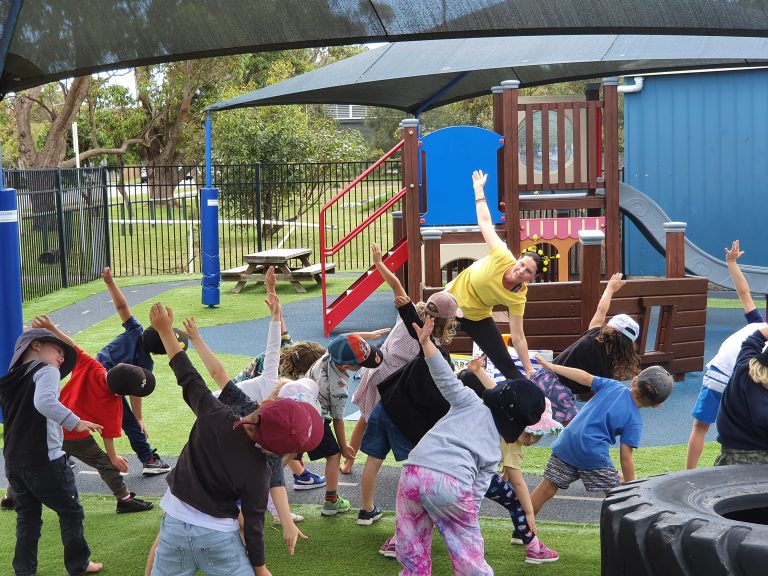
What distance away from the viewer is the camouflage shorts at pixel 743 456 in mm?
4465

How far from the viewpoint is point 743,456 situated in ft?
14.8

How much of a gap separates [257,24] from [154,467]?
333 centimetres

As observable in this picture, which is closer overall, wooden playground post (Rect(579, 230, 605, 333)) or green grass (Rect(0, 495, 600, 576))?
green grass (Rect(0, 495, 600, 576))

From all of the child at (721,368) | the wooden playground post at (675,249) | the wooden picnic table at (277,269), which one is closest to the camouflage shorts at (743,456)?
the child at (721,368)

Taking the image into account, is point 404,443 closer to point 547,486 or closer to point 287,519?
point 547,486

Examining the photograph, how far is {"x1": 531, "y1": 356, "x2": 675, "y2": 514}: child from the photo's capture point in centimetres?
500

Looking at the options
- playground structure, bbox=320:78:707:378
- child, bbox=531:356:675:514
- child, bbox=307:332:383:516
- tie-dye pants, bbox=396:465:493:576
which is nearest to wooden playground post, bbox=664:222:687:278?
playground structure, bbox=320:78:707:378

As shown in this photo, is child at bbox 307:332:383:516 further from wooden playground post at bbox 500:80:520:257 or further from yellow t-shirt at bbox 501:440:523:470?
wooden playground post at bbox 500:80:520:257

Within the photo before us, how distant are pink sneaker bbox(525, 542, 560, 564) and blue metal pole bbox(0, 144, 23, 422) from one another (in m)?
4.20

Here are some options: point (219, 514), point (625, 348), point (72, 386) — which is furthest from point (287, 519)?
point (625, 348)

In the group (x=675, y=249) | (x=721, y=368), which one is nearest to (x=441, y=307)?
(x=721, y=368)

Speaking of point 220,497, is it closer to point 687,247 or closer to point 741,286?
point 741,286

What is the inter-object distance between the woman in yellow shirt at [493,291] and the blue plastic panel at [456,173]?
12.2 ft

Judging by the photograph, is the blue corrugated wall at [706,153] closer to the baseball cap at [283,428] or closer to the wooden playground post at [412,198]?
the wooden playground post at [412,198]
